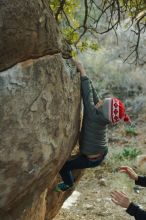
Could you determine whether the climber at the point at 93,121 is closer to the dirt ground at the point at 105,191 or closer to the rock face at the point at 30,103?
the rock face at the point at 30,103

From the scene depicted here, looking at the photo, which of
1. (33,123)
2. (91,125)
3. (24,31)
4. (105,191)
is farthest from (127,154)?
(24,31)

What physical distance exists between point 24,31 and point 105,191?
554 centimetres

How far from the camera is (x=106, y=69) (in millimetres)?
15305

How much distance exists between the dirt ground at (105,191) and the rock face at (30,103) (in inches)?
127

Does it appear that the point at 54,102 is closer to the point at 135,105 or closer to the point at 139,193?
the point at 139,193

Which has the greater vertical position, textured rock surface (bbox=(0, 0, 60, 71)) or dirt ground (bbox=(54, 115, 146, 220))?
textured rock surface (bbox=(0, 0, 60, 71))

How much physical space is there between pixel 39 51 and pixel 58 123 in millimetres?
700

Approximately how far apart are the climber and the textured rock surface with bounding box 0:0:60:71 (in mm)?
721

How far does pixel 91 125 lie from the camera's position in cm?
487

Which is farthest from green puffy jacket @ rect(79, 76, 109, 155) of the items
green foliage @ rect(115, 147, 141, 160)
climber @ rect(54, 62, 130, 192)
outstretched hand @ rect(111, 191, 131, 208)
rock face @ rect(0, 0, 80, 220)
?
green foliage @ rect(115, 147, 141, 160)

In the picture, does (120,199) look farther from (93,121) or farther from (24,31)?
(24,31)

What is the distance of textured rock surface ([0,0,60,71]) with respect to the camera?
3.87m

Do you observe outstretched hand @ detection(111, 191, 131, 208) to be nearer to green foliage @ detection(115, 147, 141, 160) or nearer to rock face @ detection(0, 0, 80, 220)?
rock face @ detection(0, 0, 80, 220)

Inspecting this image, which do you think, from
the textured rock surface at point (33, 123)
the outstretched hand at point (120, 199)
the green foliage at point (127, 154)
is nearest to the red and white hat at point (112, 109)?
the textured rock surface at point (33, 123)
